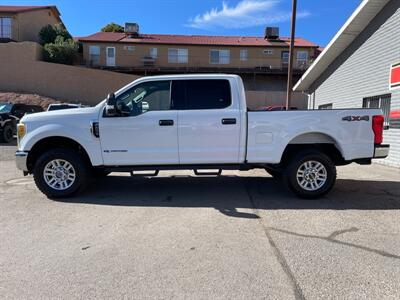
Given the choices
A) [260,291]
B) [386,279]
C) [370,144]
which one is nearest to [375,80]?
[370,144]

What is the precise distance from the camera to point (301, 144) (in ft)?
22.5

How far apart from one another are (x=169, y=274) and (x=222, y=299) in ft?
2.31

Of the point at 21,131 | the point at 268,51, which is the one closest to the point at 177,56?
the point at 268,51

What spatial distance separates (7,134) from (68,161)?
11.8 meters

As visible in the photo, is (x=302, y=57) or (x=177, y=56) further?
(x=302, y=57)

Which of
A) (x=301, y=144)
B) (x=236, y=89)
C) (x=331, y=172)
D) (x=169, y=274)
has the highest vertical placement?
(x=236, y=89)

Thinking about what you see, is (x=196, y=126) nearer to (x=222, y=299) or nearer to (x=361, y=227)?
(x=361, y=227)

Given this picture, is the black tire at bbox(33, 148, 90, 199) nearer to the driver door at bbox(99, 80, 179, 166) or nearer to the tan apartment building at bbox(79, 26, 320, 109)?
the driver door at bbox(99, 80, 179, 166)

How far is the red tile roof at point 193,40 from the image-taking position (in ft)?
133

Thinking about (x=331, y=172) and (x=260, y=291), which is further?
(x=331, y=172)

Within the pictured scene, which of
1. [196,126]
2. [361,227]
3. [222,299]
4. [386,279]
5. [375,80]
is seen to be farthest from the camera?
[375,80]

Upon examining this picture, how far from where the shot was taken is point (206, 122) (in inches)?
257

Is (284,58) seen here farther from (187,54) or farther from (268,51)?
(187,54)

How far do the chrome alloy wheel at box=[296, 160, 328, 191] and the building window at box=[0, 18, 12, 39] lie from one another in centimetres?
4027
